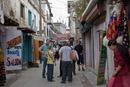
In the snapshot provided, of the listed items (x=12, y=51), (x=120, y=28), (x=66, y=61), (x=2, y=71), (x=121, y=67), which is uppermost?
(x=120, y=28)

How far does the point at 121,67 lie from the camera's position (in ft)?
11.6

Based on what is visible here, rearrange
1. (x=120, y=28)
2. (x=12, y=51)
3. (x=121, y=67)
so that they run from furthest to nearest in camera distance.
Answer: (x=12, y=51) < (x=120, y=28) < (x=121, y=67)

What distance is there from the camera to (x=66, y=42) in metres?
8.05

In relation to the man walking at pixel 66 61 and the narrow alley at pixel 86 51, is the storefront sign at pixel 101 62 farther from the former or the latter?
the man walking at pixel 66 61

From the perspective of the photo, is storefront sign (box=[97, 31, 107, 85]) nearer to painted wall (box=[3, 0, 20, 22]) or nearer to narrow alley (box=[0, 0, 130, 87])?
narrow alley (box=[0, 0, 130, 87])

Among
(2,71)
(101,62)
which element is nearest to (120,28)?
(101,62)

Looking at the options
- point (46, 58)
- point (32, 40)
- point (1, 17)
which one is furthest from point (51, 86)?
point (32, 40)

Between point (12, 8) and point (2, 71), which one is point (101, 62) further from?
point (12, 8)

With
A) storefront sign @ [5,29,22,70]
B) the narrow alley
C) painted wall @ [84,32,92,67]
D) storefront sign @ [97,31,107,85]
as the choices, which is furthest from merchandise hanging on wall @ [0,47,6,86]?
painted wall @ [84,32,92,67]

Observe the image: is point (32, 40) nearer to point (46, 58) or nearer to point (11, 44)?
point (11, 44)

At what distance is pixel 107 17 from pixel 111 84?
3219 millimetres

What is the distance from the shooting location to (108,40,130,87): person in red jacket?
3482mm

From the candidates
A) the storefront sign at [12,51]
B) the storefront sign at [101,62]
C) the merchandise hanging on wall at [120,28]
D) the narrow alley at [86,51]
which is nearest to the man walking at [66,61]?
the narrow alley at [86,51]

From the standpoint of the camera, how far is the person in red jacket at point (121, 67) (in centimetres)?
348
